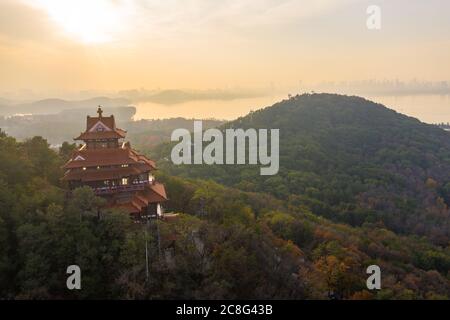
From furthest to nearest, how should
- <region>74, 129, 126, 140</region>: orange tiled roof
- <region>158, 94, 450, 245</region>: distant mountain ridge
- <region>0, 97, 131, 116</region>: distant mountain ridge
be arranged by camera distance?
<region>0, 97, 131, 116</region>: distant mountain ridge < <region>158, 94, 450, 245</region>: distant mountain ridge < <region>74, 129, 126, 140</region>: orange tiled roof

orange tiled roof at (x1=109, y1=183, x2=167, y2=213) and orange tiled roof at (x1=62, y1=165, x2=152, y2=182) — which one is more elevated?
orange tiled roof at (x1=62, y1=165, x2=152, y2=182)

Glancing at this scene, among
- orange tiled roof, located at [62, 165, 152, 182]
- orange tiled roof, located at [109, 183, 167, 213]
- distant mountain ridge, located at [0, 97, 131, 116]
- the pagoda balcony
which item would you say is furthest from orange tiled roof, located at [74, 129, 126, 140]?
distant mountain ridge, located at [0, 97, 131, 116]

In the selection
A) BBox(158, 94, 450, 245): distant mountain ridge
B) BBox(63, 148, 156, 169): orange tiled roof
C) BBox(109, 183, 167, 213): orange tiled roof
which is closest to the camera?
BBox(109, 183, 167, 213): orange tiled roof

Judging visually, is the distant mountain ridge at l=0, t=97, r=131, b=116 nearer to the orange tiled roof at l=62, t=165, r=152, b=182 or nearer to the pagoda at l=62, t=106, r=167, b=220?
the pagoda at l=62, t=106, r=167, b=220

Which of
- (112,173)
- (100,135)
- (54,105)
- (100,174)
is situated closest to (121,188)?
(112,173)

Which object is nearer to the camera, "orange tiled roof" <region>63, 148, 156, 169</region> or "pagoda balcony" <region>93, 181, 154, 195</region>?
"pagoda balcony" <region>93, 181, 154, 195</region>

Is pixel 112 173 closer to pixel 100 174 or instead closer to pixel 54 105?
pixel 100 174
